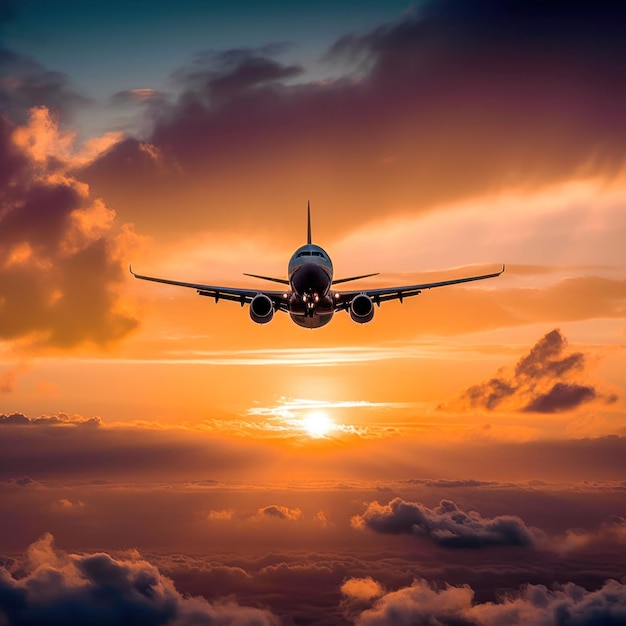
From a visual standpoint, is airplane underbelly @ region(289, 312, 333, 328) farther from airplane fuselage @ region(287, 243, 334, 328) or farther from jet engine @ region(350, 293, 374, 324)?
jet engine @ region(350, 293, 374, 324)

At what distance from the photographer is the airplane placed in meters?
76.9

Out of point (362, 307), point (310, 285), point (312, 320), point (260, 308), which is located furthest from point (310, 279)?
point (312, 320)

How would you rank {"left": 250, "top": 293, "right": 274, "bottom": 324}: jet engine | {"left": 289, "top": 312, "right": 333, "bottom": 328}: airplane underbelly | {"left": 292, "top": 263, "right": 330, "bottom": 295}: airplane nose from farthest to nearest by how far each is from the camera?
{"left": 289, "top": 312, "right": 333, "bottom": 328}: airplane underbelly → {"left": 250, "top": 293, "right": 274, "bottom": 324}: jet engine → {"left": 292, "top": 263, "right": 330, "bottom": 295}: airplane nose

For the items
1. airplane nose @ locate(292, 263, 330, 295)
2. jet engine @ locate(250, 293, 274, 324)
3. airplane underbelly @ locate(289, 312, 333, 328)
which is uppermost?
airplane nose @ locate(292, 263, 330, 295)

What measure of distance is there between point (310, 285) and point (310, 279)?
0.70 metres


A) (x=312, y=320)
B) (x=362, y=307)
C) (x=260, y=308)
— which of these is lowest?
(x=260, y=308)

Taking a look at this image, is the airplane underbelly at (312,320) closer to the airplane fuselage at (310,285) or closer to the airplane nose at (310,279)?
the airplane fuselage at (310,285)

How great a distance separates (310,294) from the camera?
77688 mm

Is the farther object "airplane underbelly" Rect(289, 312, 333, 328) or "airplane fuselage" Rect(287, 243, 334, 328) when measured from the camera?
"airplane underbelly" Rect(289, 312, 333, 328)

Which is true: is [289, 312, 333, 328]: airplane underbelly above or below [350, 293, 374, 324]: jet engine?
above

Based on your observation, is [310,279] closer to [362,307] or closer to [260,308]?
[260,308]

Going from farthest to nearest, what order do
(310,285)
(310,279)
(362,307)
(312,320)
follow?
1. (312,320)
2. (362,307)
3. (310,285)
4. (310,279)

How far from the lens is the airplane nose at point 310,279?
76.0 metres

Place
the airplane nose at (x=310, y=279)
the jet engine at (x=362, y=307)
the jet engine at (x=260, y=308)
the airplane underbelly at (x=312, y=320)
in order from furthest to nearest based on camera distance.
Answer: the airplane underbelly at (x=312, y=320)
the jet engine at (x=362, y=307)
the jet engine at (x=260, y=308)
the airplane nose at (x=310, y=279)
